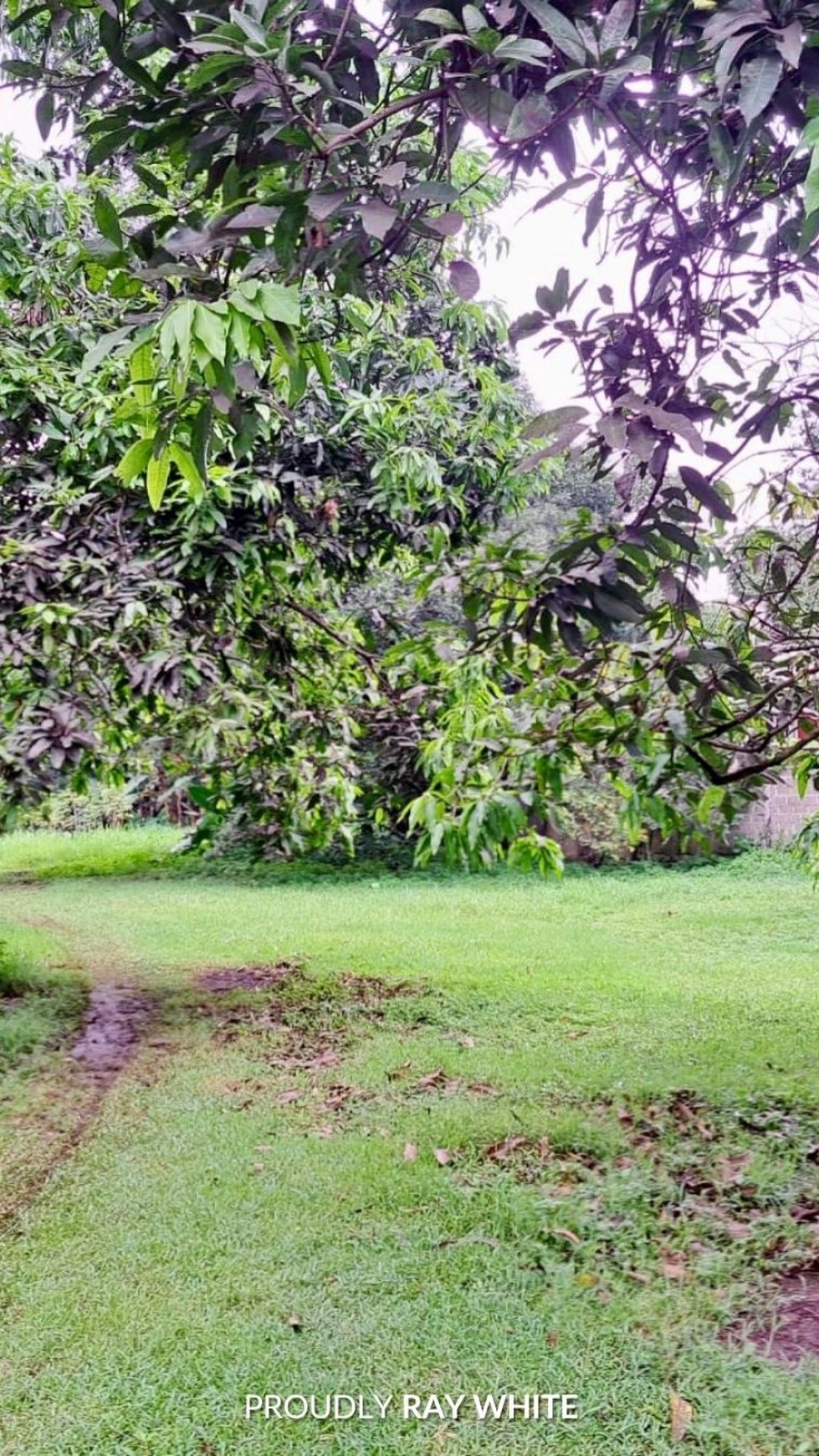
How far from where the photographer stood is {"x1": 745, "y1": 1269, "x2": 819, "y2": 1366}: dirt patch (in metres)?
2.04

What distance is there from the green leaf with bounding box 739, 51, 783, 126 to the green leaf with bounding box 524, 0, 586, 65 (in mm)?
228

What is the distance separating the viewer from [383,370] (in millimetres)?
4539

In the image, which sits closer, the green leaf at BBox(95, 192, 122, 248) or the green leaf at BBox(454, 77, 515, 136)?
the green leaf at BBox(95, 192, 122, 248)

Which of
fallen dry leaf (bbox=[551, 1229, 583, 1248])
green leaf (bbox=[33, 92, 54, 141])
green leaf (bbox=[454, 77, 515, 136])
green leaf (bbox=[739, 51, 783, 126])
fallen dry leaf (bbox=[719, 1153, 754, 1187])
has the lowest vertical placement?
fallen dry leaf (bbox=[551, 1229, 583, 1248])

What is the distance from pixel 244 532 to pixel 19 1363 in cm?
283

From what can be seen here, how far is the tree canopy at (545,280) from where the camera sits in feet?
4.14

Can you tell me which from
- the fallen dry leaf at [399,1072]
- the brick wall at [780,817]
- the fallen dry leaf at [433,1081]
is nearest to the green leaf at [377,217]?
the fallen dry leaf at [433,1081]

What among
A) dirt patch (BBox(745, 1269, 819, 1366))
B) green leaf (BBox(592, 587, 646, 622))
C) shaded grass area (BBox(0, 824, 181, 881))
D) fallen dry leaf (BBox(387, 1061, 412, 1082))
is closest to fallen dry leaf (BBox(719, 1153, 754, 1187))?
dirt patch (BBox(745, 1269, 819, 1366))

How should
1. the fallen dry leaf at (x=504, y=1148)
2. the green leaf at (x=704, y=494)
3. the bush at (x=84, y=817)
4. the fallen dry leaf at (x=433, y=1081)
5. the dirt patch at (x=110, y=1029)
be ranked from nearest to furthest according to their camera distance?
the green leaf at (x=704, y=494), the fallen dry leaf at (x=504, y=1148), the fallen dry leaf at (x=433, y=1081), the dirt patch at (x=110, y=1029), the bush at (x=84, y=817)

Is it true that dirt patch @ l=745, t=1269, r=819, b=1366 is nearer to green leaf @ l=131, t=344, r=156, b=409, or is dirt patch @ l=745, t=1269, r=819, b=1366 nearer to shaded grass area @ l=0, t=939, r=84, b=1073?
green leaf @ l=131, t=344, r=156, b=409

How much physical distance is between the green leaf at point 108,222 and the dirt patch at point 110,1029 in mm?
3672

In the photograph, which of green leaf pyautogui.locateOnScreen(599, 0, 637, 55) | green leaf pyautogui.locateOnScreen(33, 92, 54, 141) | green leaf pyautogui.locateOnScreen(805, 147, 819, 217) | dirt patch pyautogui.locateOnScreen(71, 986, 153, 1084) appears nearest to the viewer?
green leaf pyautogui.locateOnScreen(805, 147, 819, 217)

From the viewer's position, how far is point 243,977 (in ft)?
20.0

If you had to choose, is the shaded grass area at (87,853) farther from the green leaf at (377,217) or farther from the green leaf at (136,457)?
the green leaf at (377,217)
